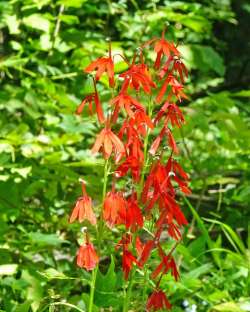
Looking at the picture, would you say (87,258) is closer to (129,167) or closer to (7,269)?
(129,167)

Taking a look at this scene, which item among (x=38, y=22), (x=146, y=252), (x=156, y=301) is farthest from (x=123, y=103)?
(x=38, y=22)

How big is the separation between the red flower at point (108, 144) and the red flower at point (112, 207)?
0.30 ft

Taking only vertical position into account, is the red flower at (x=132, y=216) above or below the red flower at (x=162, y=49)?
below

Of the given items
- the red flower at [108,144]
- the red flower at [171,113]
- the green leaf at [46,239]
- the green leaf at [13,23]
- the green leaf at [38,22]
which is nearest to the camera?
the red flower at [108,144]

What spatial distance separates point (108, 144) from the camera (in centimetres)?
158

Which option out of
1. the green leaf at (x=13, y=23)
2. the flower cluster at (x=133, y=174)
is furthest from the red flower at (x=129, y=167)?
the green leaf at (x=13, y=23)

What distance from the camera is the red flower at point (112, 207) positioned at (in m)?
1.59

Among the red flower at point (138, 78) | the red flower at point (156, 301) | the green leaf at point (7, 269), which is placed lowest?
the green leaf at point (7, 269)

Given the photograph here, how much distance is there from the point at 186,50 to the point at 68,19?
24.2 inches

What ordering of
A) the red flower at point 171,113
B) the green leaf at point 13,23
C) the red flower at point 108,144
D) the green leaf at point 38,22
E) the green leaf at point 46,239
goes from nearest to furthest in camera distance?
the red flower at point 108,144, the red flower at point 171,113, the green leaf at point 46,239, the green leaf at point 38,22, the green leaf at point 13,23

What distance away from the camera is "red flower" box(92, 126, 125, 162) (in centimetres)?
157

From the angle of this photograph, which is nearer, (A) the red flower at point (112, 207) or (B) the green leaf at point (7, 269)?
(A) the red flower at point (112, 207)

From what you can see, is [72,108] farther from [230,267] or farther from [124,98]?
[124,98]

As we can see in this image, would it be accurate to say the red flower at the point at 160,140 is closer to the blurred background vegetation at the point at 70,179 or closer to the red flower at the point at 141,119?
the red flower at the point at 141,119
